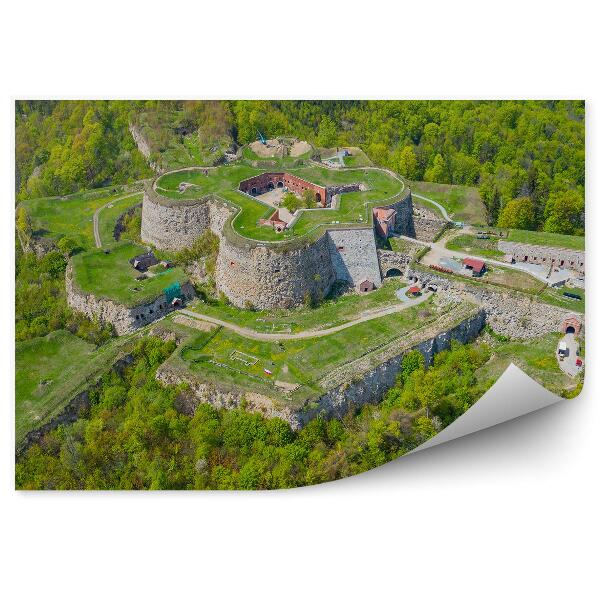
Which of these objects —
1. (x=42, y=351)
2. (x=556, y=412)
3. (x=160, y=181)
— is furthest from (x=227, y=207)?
(x=556, y=412)

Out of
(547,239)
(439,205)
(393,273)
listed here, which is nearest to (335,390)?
(393,273)

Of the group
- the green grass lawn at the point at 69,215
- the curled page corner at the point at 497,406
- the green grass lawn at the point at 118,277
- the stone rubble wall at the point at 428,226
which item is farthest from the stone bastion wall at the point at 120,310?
the curled page corner at the point at 497,406

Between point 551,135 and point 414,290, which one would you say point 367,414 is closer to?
point 414,290

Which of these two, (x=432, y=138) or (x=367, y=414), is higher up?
(x=432, y=138)

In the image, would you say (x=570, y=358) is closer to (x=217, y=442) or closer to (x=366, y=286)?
(x=366, y=286)

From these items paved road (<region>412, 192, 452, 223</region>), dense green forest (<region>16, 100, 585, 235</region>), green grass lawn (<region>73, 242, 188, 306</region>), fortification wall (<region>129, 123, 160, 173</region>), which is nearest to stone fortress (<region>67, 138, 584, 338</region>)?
green grass lawn (<region>73, 242, 188, 306</region>)

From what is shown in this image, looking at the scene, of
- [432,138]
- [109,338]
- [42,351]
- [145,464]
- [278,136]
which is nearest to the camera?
[145,464]
